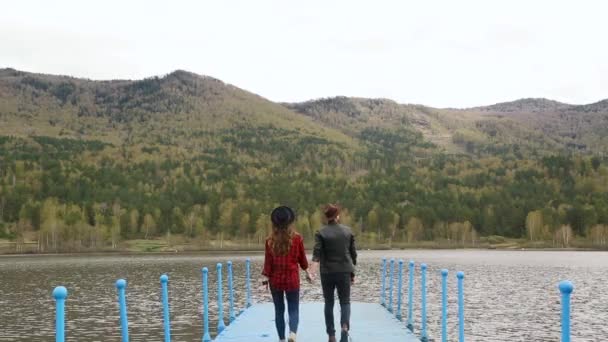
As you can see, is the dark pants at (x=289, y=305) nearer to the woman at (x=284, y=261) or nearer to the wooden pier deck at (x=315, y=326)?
the woman at (x=284, y=261)

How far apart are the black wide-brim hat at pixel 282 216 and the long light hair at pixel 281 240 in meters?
0.21

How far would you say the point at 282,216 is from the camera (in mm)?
12727

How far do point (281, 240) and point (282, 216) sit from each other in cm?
68

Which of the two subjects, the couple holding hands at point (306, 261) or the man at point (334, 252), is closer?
the couple holding hands at point (306, 261)

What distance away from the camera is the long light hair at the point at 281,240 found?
1309 centimetres

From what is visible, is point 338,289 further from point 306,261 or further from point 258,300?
point 258,300

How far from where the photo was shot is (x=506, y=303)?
3928 cm

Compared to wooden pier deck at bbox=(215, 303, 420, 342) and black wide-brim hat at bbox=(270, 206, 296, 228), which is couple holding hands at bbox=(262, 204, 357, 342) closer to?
black wide-brim hat at bbox=(270, 206, 296, 228)

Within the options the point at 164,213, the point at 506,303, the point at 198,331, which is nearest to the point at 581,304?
the point at 506,303

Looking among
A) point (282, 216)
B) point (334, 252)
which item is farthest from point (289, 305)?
point (282, 216)

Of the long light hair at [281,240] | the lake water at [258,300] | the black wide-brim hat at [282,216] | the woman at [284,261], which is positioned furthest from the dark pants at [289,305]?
the lake water at [258,300]

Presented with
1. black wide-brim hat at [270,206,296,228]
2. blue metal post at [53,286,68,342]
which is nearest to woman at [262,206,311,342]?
black wide-brim hat at [270,206,296,228]

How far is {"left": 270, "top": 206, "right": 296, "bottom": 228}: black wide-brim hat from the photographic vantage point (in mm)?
12719

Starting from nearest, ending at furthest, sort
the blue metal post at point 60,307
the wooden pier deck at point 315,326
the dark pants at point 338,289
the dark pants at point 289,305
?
1. the blue metal post at point 60,307
2. the dark pants at point 289,305
3. the dark pants at point 338,289
4. the wooden pier deck at point 315,326
